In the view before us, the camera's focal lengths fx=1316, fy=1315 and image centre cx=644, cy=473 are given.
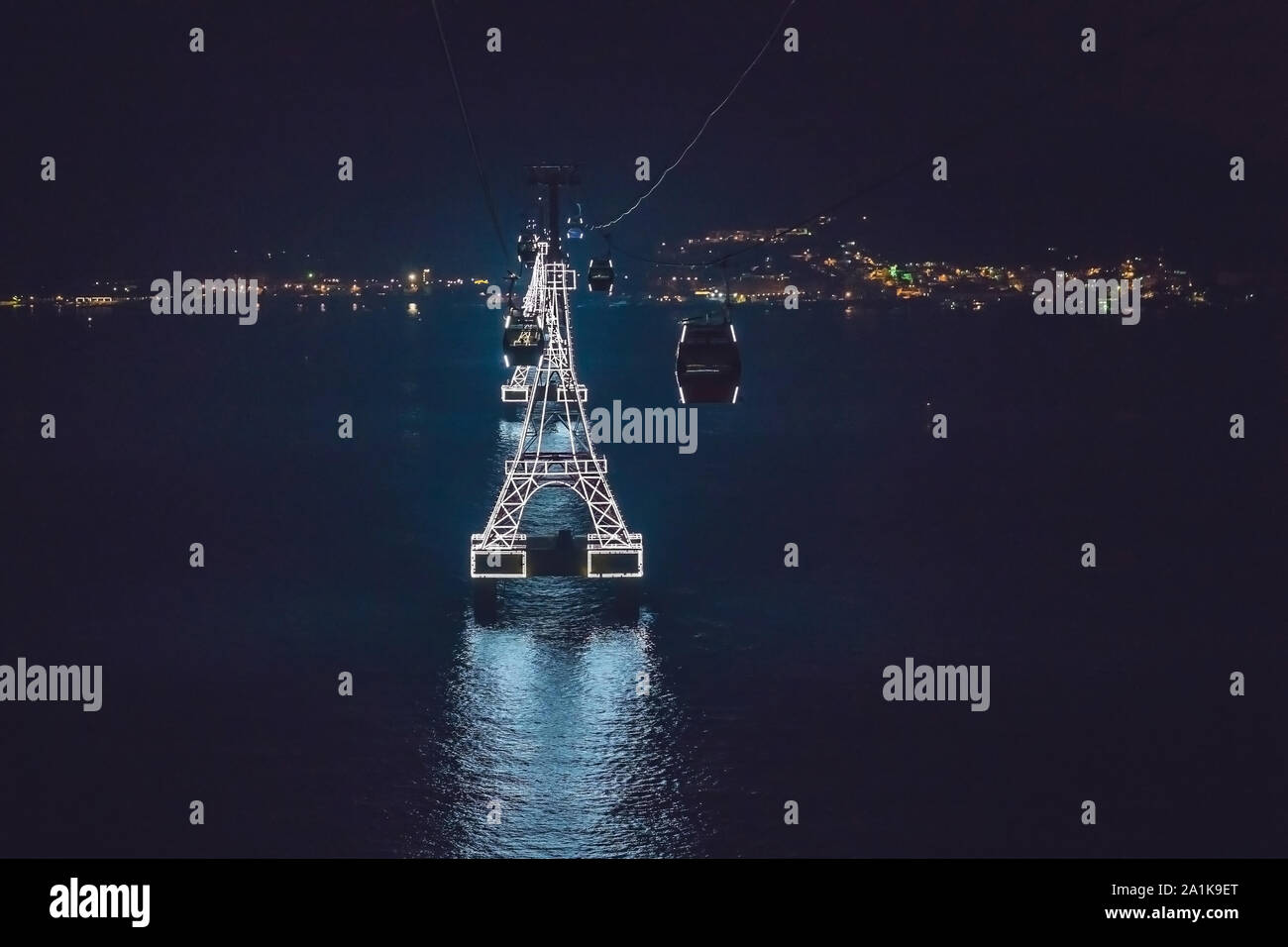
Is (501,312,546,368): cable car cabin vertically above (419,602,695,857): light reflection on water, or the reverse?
(501,312,546,368): cable car cabin

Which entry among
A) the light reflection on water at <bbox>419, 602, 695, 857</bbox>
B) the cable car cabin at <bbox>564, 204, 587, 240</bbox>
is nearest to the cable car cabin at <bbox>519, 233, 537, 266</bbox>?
the cable car cabin at <bbox>564, 204, 587, 240</bbox>

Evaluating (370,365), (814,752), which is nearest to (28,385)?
(370,365)

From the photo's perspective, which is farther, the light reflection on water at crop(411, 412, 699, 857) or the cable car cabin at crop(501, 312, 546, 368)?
→ the cable car cabin at crop(501, 312, 546, 368)

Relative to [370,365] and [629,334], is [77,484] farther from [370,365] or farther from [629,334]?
[629,334]

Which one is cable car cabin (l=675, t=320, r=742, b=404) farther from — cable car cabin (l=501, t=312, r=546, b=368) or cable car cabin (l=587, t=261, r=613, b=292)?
cable car cabin (l=501, t=312, r=546, b=368)

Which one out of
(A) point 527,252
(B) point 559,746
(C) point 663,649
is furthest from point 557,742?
(A) point 527,252

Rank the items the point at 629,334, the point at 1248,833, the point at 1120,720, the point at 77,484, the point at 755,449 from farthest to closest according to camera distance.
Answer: the point at 629,334 < the point at 755,449 < the point at 77,484 < the point at 1120,720 < the point at 1248,833
